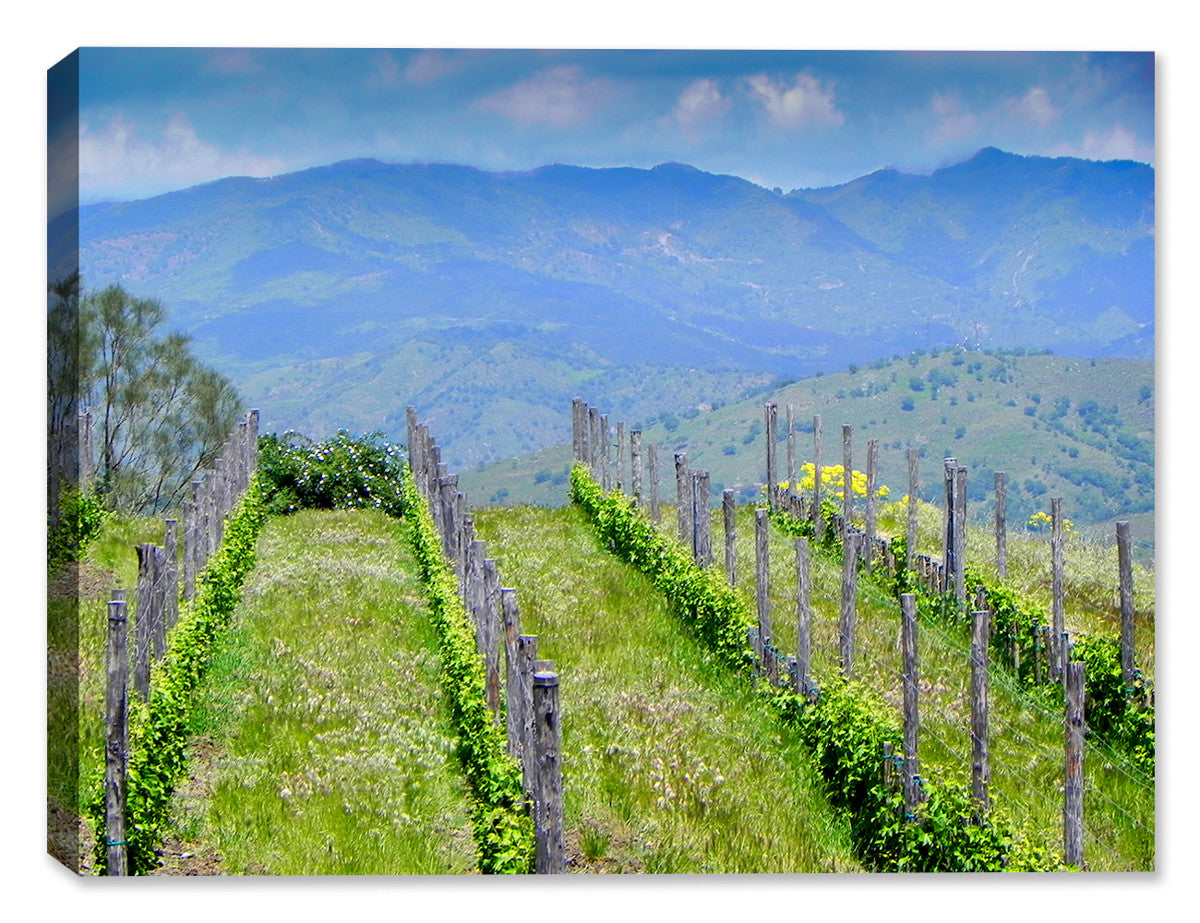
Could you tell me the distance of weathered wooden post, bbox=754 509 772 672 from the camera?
1238 cm

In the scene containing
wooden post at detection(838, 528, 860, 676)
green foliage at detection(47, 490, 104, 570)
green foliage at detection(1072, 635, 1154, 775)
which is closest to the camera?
green foliage at detection(47, 490, 104, 570)

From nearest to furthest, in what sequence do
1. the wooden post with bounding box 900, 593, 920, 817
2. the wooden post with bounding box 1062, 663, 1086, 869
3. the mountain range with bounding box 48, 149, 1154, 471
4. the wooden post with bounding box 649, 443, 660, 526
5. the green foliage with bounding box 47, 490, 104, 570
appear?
1. the wooden post with bounding box 1062, 663, 1086, 869
2. the wooden post with bounding box 900, 593, 920, 817
3. the green foliage with bounding box 47, 490, 104, 570
4. the wooden post with bounding box 649, 443, 660, 526
5. the mountain range with bounding box 48, 149, 1154, 471

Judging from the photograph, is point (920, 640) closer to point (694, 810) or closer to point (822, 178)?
point (694, 810)

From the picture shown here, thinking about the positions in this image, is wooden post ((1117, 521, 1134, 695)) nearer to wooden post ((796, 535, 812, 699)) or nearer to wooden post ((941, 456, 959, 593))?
wooden post ((796, 535, 812, 699))

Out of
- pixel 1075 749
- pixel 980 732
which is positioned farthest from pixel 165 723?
pixel 1075 749

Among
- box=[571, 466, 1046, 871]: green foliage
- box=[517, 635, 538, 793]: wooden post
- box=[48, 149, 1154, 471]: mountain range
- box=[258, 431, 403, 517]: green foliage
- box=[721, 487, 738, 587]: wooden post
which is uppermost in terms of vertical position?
box=[48, 149, 1154, 471]: mountain range

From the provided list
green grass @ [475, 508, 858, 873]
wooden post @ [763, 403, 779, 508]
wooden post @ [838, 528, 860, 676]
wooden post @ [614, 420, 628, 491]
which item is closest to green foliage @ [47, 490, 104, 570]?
green grass @ [475, 508, 858, 873]

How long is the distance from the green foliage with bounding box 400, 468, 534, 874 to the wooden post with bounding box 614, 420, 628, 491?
5.37 meters

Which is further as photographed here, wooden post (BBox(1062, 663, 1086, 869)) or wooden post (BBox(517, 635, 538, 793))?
wooden post (BBox(1062, 663, 1086, 869))

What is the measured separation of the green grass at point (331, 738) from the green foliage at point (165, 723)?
22 cm

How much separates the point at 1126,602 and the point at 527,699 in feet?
19.8

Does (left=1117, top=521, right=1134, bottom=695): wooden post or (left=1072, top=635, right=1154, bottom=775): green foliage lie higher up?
(left=1117, top=521, right=1134, bottom=695): wooden post

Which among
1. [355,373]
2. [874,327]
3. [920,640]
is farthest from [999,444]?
[874,327]

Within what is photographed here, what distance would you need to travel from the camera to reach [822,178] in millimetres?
21156
